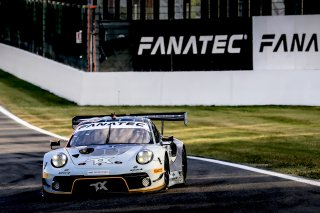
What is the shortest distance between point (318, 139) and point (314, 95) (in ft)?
37.3

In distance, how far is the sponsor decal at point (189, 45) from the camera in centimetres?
4122

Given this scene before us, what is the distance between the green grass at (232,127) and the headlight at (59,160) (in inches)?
179

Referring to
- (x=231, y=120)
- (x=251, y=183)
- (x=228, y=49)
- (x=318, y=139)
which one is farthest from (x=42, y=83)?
(x=251, y=183)

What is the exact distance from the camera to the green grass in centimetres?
1988

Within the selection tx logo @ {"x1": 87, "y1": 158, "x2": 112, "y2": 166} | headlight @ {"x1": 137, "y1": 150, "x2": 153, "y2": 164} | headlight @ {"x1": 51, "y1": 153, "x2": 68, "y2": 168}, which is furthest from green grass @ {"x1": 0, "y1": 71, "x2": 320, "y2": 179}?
headlight @ {"x1": 51, "y1": 153, "x2": 68, "y2": 168}

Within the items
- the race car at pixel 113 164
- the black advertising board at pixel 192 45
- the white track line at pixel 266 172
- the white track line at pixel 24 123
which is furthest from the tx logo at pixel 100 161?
the black advertising board at pixel 192 45

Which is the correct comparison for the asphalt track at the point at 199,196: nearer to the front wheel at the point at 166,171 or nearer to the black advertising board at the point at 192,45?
the front wheel at the point at 166,171

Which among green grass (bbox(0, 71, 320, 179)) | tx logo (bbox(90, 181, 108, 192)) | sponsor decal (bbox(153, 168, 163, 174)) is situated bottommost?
green grass (bbox(0, 71, 320, 179))

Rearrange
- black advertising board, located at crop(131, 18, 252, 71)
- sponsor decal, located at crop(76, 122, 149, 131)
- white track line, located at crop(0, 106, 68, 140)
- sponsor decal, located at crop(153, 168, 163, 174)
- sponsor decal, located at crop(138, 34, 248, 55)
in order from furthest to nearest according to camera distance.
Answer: sponsor decal, located at crop(138, 34, 248, 55) → black advertising board, located at crop(131, 18, 252, 71) → white track line, located at crop(0, 106, 68, 140) → sponsor decal, located at crop(76, 122, 149, 131) → sponsor decal, located at crop(153, 168, 163, 174)

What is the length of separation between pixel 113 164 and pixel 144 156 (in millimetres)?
506

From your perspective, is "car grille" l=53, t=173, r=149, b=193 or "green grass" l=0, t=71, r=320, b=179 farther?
"green grass" l=0, t=71, r=320, b=179

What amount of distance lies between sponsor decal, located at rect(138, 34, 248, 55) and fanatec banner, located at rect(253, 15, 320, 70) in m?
1.17

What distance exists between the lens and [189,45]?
41719mm

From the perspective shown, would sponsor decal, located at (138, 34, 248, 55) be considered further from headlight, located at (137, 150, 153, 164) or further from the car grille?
the car grille
